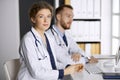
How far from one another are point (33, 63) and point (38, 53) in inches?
4.1

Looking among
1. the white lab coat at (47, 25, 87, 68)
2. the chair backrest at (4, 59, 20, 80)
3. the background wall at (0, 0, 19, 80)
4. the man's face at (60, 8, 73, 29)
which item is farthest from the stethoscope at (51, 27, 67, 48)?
the background wall at (0, 0, 19, 80)

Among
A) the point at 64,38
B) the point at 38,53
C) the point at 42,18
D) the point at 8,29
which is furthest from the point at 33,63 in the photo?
the point at 8,29

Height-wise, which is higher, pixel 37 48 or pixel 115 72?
pixel 37 48

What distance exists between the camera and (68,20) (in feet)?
9.48

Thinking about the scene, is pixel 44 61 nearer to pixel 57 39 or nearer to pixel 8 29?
pixel 57 39

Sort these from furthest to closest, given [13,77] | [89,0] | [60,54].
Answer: [89,0] < [60,54] < [13,77]

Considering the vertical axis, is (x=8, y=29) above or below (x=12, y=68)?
above

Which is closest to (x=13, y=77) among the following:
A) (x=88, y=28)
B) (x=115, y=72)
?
(x=115, y=72)

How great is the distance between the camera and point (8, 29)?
447 cm

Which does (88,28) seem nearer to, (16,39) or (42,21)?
(16,39)

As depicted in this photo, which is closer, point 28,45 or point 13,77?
→ point 28,45

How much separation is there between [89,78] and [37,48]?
436mm

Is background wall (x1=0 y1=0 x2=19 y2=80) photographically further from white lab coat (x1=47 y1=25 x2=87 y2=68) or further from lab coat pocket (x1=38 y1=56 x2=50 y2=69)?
lab coat pocket (x1=38 y1=56 x2=50 y2=69)

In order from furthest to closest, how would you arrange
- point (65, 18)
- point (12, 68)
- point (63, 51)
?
point (65, 18) → point (63, 51) → point (12, 68)
